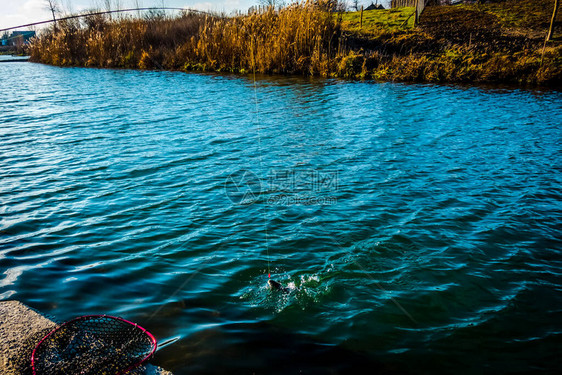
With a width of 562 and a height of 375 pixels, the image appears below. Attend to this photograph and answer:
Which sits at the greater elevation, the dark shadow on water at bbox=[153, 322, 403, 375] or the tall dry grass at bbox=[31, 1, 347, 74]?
the tall dry grass at bbox=[31, 1, 347, 74]

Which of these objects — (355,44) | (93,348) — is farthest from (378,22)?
(93,348)

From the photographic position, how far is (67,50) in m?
32.3

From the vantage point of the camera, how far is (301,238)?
5215 millimetres

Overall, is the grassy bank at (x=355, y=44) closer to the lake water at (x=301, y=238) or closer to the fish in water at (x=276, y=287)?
the lake water at (x=301, y=238)

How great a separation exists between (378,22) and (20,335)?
28.5 meters

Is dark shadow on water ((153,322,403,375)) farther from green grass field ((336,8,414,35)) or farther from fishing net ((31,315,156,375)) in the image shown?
green grass field ((336,8,414,35))

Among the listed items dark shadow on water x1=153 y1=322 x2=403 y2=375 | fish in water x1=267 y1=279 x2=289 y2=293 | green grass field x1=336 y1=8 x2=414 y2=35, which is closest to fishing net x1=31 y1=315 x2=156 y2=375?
dark shadow on water x1=153 y1=322 x2=403 y2=375

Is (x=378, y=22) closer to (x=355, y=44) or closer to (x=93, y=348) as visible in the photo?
(x=355, y=44)

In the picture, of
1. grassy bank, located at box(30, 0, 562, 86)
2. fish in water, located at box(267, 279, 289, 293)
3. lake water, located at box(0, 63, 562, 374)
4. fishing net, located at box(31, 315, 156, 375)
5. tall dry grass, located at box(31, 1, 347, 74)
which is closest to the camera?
fishing net, located at box(31, 315, 156, 375)

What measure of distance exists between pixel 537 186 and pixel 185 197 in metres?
6.21

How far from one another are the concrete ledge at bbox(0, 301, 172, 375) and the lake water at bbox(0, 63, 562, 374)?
0.23 m

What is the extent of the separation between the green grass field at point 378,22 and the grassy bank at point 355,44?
0.22 feet

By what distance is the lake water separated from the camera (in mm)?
3428

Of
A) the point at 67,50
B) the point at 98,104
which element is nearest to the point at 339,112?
the point at 98,104
